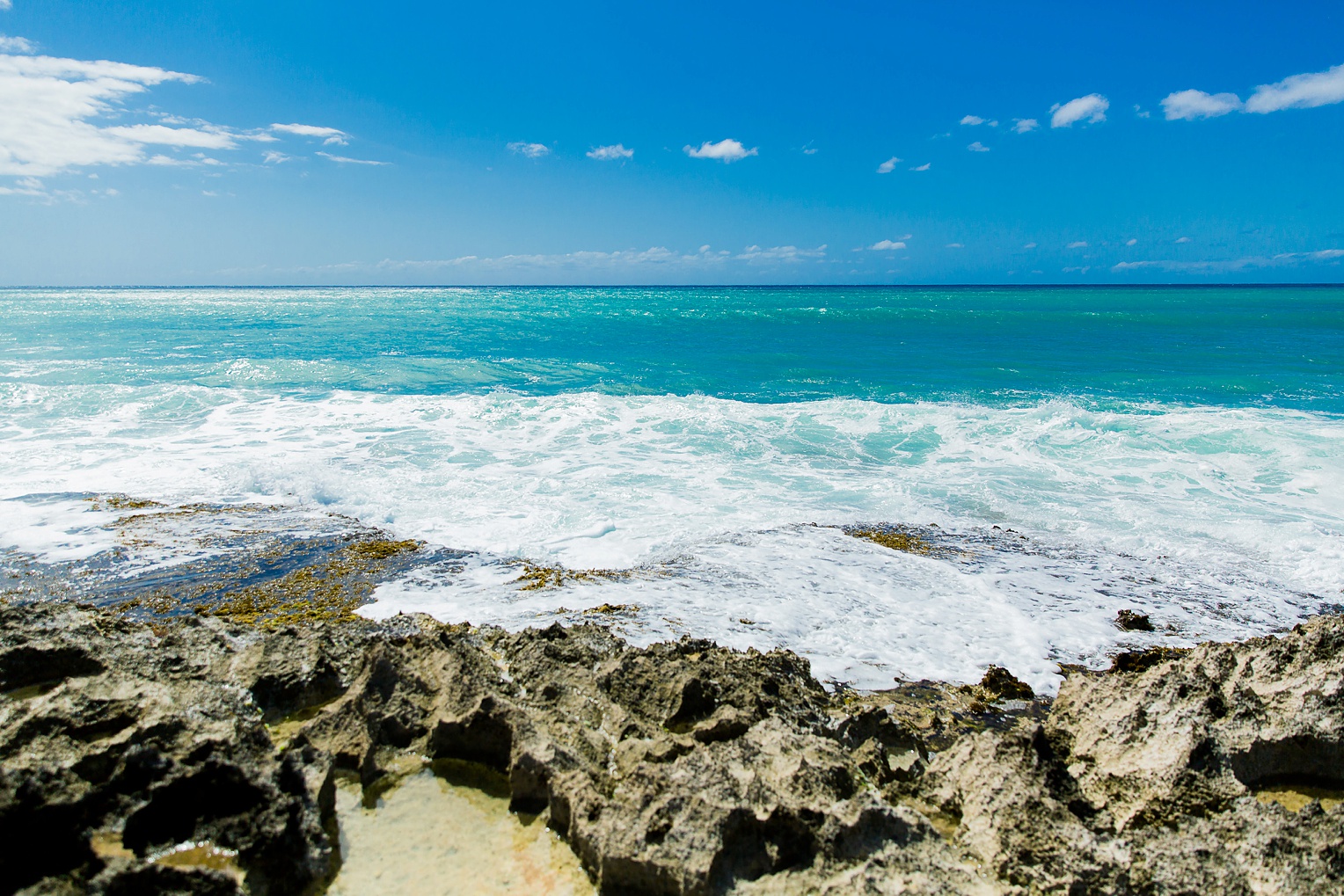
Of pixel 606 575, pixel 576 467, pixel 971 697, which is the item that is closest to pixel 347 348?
pixel 576 467

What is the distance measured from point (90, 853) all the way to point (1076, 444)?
1559 cm

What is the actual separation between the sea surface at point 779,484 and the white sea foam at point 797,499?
0.06 meters

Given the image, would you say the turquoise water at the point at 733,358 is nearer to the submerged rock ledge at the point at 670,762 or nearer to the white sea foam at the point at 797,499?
the white sea foam at the point at 797,499

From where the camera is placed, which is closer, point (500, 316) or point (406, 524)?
point (406, 524)

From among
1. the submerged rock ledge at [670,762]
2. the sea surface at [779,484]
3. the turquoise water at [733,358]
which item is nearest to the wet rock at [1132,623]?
the sea surface at [779,484]

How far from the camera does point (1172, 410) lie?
18.2m

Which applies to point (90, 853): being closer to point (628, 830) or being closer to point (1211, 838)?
point (628, 830)

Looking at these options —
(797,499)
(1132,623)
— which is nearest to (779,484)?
(797,499)

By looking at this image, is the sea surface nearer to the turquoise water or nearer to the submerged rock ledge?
the turquoise water

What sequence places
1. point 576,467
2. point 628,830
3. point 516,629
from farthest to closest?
point 576,467 → point 516,629 → point 628,830

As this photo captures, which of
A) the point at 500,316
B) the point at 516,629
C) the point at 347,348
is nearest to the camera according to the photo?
the point at 516,629

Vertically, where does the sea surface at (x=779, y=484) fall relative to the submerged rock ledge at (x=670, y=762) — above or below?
below

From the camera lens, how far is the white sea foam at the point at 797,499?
22.8 ft

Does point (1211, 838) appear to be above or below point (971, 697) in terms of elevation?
above
